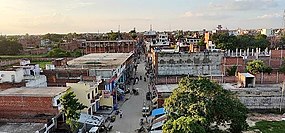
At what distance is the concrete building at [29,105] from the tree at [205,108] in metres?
10.0

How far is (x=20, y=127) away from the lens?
912 inches

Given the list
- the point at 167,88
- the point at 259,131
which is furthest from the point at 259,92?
the point at 167,88

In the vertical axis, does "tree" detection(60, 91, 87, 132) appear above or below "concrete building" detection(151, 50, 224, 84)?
below

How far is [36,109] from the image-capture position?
1010 inches

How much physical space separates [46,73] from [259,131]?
24.7 metres

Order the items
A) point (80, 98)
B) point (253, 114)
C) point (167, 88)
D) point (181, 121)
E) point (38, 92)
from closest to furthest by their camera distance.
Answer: point (181, 121) < point (38, 92) < point (80, 98) < point (253, 114) < point (167, 88)

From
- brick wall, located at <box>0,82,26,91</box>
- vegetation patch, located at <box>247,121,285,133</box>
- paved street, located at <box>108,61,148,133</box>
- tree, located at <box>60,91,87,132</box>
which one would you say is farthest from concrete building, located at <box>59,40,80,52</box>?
vegetation patch, located at <box>247,121,285,133</box>

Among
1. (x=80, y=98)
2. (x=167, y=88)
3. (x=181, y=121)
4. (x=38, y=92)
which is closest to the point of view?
(x=181, y=121)

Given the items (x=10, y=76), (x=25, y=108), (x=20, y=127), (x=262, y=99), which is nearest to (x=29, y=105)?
Result: (x=25, y=108)

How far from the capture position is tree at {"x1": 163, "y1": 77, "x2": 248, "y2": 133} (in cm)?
1930

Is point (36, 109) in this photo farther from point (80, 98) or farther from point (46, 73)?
point (46, 73)

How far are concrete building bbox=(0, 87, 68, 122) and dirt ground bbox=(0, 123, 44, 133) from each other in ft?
3.52

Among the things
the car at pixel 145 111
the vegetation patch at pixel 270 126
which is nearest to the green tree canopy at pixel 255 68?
the vegetation patch at pixel 270 126

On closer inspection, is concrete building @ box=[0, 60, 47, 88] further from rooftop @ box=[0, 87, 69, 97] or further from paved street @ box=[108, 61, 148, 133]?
paved street @ box=[108, 61, 148, 133]
